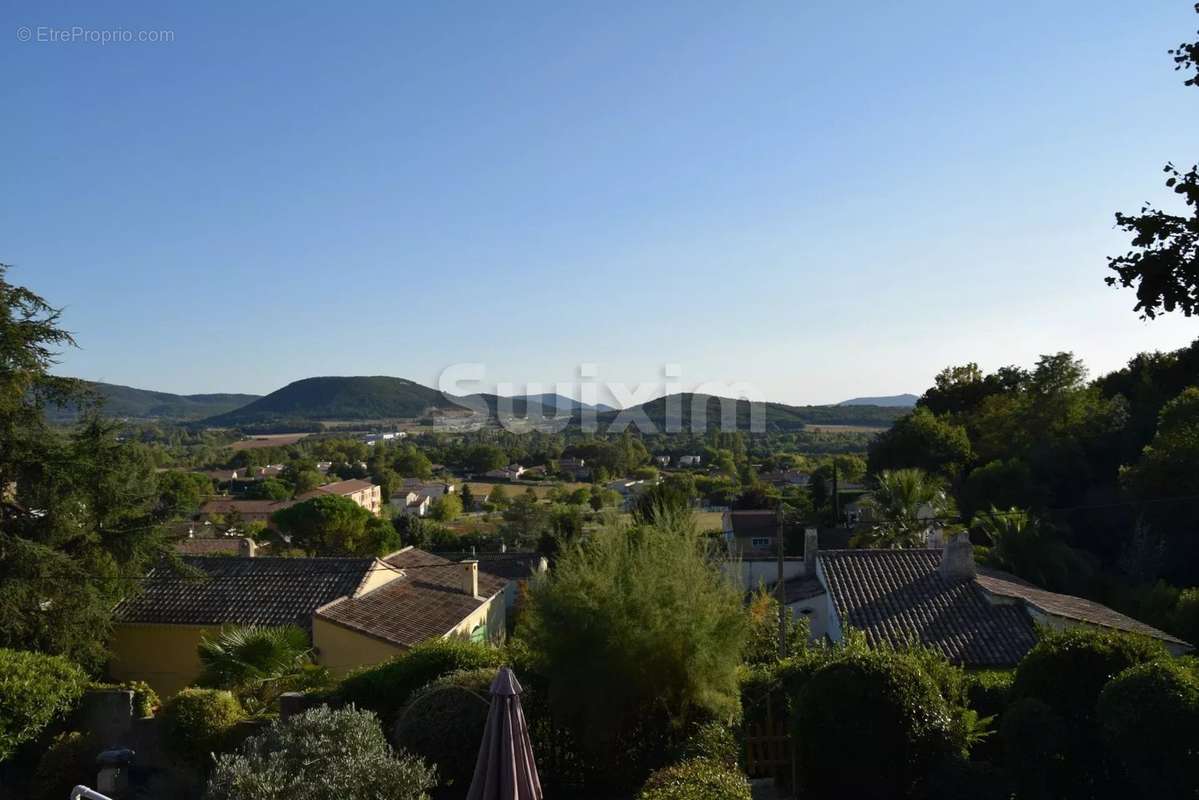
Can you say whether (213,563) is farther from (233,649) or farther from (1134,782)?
(1134,782)

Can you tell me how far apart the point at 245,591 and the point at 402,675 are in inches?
376

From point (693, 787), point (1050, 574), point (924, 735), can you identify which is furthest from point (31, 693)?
point (1050, 574)

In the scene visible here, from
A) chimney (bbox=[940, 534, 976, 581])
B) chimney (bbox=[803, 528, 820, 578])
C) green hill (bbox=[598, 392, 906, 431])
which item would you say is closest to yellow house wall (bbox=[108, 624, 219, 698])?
chimney (bbox=[803, 528, 820, 578])

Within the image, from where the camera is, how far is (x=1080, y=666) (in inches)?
289

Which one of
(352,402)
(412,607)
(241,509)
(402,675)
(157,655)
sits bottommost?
(241,509)

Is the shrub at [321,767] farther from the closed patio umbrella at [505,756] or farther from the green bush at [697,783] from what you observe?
the green bush at [697,783]

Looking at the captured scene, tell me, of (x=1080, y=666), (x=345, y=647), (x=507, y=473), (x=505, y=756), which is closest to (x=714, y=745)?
(x=505, y=756)

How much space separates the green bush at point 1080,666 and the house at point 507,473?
3552 inches

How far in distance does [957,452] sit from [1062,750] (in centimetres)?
3496

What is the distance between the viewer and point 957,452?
39.6m

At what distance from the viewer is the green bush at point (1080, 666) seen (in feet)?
23.8

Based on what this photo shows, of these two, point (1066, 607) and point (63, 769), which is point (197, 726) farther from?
point (1066, 607)

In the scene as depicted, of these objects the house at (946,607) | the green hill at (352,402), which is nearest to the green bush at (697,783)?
the house at (946,607)

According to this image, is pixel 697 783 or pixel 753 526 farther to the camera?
pixel 753 526
